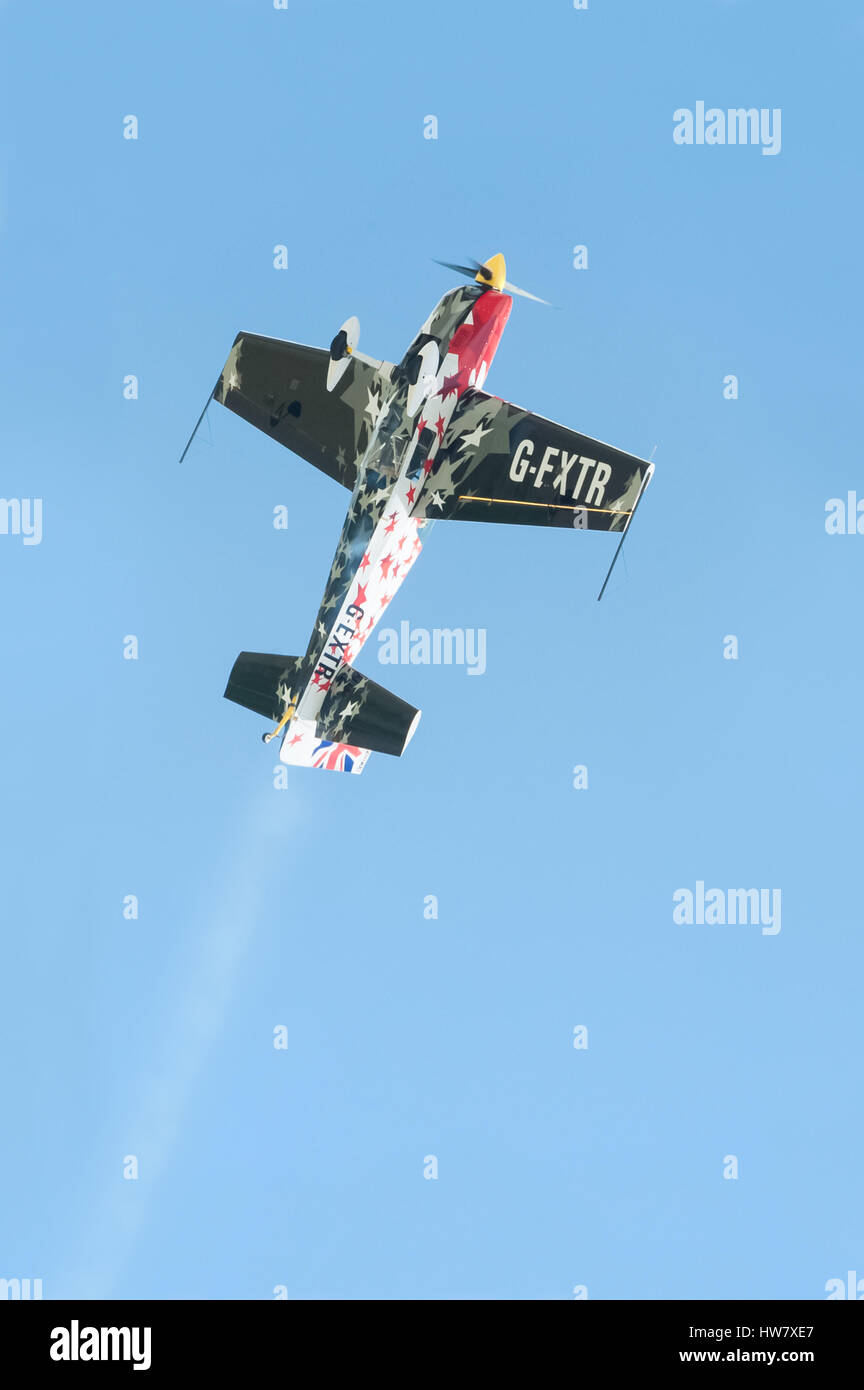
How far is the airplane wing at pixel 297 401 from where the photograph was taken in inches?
1108

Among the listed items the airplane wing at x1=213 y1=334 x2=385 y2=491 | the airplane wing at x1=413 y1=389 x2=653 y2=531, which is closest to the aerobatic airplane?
the airplane wing at x1=413 y1=389 x2=653 y2=531

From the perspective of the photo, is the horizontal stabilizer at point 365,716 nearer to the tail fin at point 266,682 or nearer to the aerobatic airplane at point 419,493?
the aerobatic airplane at point 419,493

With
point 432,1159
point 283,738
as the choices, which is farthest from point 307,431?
point 432,1159

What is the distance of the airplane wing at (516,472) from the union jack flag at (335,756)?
388 cm

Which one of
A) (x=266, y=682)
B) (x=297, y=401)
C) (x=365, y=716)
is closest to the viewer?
(x=365, y=716)

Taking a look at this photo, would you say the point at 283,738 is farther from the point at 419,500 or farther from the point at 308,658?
the point at 419,500

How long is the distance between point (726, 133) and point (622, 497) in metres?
9.32

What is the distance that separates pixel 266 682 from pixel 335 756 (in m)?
1.60

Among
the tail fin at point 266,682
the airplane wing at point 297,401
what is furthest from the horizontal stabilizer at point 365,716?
the airplane wing at point 297,401

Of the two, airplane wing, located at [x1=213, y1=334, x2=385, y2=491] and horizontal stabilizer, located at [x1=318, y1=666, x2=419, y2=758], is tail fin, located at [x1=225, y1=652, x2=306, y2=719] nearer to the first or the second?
horizontal stabilizer, located at [x1=318, y1=666, x2=419, y2=758]

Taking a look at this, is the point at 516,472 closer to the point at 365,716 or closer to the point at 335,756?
the point at 365,716

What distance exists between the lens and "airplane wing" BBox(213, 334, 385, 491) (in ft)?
92.3

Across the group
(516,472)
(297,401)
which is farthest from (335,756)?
(297,401)

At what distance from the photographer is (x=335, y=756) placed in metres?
27.2
